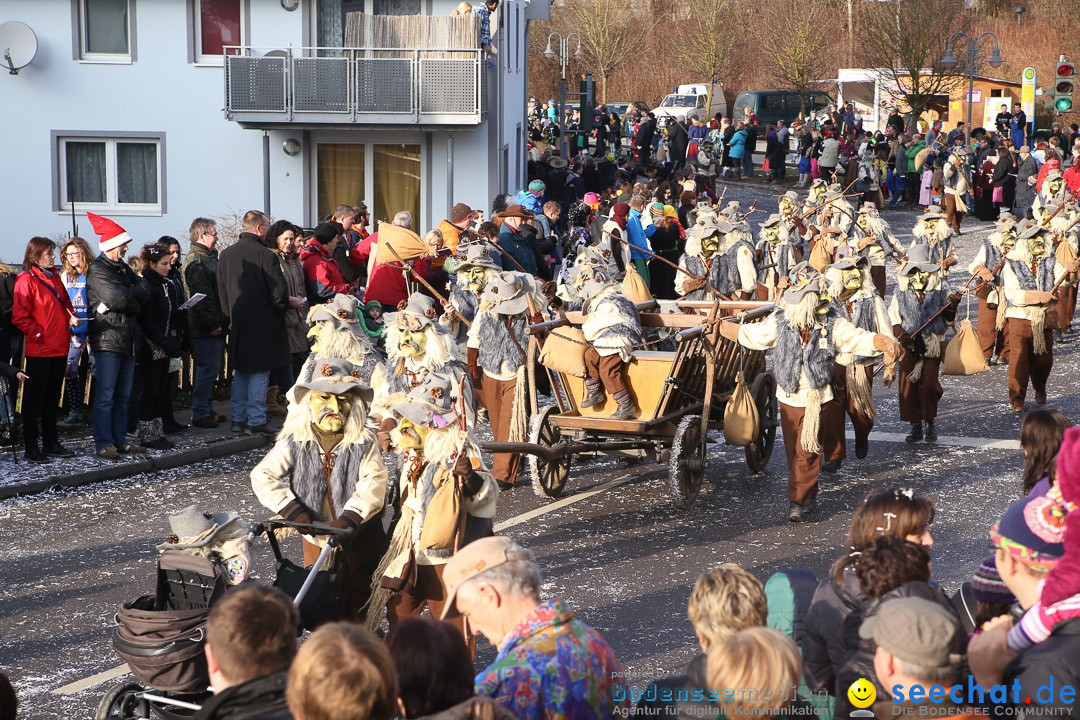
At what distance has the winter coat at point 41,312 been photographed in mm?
10055

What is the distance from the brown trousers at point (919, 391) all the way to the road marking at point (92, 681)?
24.5ft

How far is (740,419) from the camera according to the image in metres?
9.58

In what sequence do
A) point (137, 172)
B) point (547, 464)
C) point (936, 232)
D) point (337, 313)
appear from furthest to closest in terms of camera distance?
point (137, 172)
point (936, 232)
point (547, 464)
point (337, 313)

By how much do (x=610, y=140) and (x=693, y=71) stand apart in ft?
67.1

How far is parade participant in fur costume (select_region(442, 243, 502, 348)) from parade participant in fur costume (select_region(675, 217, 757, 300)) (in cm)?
455

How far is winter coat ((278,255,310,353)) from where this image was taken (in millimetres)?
12086

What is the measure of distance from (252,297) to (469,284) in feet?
6.58

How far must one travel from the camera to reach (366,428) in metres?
6.58

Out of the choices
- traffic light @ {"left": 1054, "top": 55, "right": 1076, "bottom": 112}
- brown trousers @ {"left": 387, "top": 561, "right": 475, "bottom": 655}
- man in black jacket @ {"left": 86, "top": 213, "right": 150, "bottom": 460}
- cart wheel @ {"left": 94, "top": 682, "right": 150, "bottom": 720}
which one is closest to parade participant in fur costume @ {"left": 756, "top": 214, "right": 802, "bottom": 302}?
traffic light @ {"left": 1054, "top": 55, "right": 1076, "bottom": 112}

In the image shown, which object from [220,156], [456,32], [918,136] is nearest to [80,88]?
[220,156]

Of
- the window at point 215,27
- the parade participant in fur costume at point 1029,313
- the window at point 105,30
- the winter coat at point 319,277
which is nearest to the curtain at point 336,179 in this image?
the window at point 215,27

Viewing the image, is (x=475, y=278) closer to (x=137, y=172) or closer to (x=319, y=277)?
(x=319, y=277)

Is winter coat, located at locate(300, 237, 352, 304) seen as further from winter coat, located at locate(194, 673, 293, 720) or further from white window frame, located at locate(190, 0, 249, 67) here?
white window frame, located at locate(190, 0, 249, 67)

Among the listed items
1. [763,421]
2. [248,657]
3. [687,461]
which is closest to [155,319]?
[687,461]
